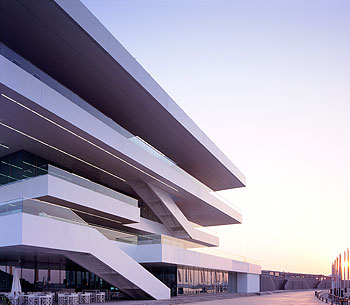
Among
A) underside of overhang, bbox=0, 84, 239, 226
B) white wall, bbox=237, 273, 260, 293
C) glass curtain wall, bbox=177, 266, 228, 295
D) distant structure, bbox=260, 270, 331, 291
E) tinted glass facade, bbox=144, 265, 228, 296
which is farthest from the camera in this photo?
distant structure, bbox=260, 270, 331, 291

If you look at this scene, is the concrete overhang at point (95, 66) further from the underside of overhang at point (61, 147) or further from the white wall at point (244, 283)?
the white wall at point (244, 283)

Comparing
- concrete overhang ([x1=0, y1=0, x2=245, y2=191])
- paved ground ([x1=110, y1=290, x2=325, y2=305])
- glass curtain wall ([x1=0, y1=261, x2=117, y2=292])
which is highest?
concrete overhang ([x1=0, y1=0, x2=245, y2=191])

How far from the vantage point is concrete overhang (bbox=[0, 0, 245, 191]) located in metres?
19.5

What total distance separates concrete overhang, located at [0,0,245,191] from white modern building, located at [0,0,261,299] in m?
0.07

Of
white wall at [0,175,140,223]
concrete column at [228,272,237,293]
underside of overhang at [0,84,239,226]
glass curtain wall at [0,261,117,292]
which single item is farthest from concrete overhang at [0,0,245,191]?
concrete column at [228,272,237,293]

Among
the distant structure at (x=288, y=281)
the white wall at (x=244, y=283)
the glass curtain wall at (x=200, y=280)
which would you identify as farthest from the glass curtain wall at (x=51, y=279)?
the distant structure at (x=288, y=281)

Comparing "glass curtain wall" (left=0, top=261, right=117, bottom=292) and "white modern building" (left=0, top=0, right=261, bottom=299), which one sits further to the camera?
"glass curtain wall" (left=0, top=261, right=117, bottom=292)

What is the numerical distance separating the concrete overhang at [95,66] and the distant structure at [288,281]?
25.2 meters

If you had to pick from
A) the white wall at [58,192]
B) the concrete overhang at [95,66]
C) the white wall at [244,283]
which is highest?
the concrete overhang at [95,66]

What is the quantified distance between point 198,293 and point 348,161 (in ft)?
54.8

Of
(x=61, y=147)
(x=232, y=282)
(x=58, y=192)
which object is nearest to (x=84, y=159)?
(x=61, y=147)

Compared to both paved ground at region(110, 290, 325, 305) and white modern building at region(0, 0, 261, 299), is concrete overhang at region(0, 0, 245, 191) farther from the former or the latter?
paved ground at region(110, 290, 325, 305)

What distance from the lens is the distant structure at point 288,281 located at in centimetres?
5327

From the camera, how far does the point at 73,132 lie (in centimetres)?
2241
